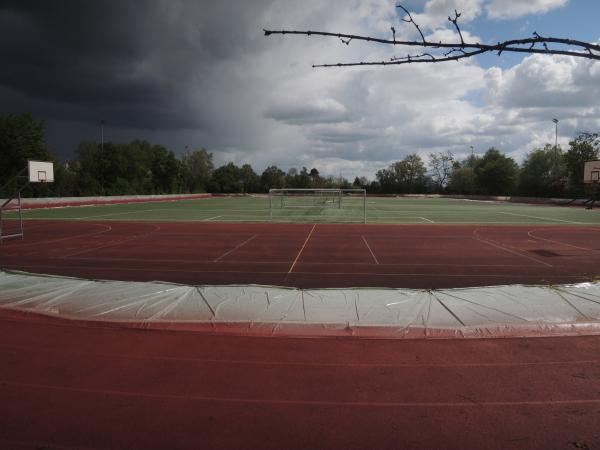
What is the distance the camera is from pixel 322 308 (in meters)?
7.91

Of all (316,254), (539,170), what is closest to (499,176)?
(539,170)

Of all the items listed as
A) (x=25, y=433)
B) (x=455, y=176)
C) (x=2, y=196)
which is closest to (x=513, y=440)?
(x=25, y=433)

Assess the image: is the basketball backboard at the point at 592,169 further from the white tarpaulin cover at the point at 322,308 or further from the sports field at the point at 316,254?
the sports field at the point at 316,254

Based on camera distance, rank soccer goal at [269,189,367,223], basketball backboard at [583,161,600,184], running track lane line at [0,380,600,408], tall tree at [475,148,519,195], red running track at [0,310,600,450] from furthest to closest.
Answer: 1. tall tree at [475,148,519,195]
2. soccer goal at [269,189,367,223]
3. basketball backboard at [583,161,600,184]
4. running track lane line at [0,380,600,408]
5. red running track at [0,310,600,450]

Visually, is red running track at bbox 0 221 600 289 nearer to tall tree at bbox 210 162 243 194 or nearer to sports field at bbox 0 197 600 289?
sports field at bbox 0 197 600 289

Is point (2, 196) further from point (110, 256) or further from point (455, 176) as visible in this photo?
point (455, 176)

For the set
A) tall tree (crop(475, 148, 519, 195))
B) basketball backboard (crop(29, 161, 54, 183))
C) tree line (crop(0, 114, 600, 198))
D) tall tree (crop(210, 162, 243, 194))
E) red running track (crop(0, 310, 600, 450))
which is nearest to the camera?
red running track (crop(0, 310, 600, 450))

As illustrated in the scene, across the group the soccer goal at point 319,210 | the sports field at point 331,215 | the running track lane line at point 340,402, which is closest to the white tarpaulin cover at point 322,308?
the running track lane line at point 340,402

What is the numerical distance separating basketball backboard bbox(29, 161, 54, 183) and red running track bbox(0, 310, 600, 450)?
48.3 feet

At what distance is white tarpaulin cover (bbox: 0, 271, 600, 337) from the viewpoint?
23.5 feet

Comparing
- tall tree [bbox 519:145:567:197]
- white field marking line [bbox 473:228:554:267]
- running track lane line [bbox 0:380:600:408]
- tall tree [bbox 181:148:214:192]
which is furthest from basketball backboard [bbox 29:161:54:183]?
tall tree [bbox 181:148:214:192]

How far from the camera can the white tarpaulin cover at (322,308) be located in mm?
7160

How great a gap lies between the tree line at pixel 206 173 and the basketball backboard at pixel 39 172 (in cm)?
2988

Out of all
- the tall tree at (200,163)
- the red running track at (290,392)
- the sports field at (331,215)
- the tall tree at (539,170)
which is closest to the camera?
the red running track at (290,392)
